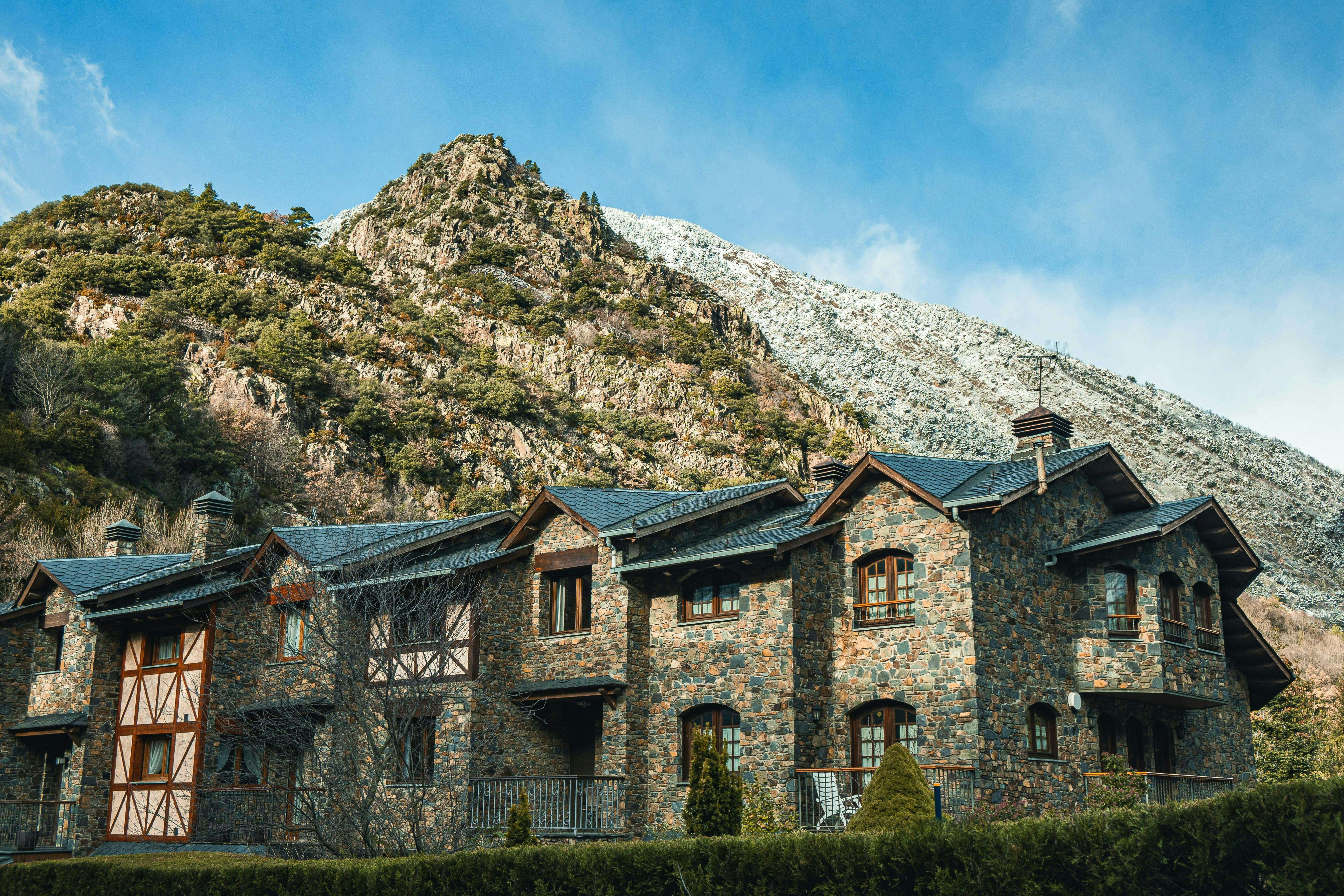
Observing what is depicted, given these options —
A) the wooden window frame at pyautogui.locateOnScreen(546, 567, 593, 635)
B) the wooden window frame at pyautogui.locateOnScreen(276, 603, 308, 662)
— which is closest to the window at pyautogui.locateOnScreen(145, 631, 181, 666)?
the wooden window frame at pyautogui.locateOnScreen(276, 603, 308, 662)

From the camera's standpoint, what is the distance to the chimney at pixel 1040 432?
74.2ft

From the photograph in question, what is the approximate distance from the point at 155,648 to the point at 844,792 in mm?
18046

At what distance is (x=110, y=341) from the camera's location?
51.3 m

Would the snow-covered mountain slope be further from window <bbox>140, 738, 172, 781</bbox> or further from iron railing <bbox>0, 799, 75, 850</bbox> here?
iron railing <bbox>0, 799, 75, 850</bbox>

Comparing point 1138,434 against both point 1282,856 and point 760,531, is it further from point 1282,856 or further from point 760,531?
point 1282,856

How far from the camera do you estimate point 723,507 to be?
22.8 metres

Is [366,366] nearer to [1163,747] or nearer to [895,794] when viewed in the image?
[1163,747]

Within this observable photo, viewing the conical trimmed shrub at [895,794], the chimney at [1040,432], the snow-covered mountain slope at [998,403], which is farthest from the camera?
the snow-covered mountain slope at [998,403]

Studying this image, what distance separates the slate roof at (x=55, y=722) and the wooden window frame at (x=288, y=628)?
5.25 metres

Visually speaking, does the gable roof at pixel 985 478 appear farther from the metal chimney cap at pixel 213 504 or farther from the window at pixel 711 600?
the metal chimney cap at pixel 213 504

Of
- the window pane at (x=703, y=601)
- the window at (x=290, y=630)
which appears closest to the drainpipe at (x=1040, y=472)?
the window pane at (x=703, y=601)

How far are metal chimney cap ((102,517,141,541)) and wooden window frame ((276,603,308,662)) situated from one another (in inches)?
355

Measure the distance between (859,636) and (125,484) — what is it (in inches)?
1388

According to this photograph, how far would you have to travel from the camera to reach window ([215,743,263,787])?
25.3 metres
